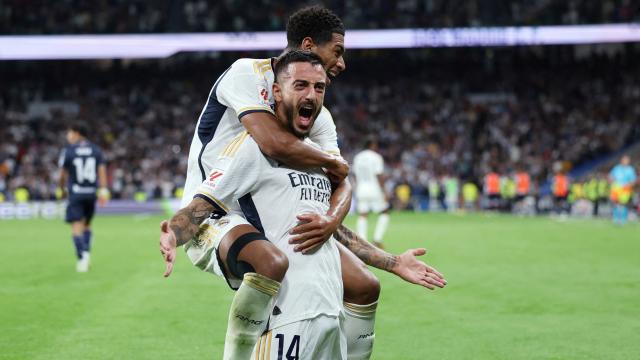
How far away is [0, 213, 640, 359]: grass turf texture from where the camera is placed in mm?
7344

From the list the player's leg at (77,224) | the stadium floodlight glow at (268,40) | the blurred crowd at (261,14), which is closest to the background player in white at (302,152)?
the player's leg at (77,224)

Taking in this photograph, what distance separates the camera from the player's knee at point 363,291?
4.57 metres

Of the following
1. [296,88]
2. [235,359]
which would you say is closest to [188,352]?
[235,359]

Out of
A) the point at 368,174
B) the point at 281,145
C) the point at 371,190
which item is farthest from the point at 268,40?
the point at 281,145

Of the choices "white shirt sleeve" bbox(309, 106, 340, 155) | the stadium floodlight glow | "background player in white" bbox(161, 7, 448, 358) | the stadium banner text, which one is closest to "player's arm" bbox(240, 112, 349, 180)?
"background player in white" bbox(161, 7, 448, 358)

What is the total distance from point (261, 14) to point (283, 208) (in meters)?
33.7

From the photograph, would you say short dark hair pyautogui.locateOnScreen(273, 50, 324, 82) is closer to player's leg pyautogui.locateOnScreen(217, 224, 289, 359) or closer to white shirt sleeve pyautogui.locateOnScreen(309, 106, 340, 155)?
white shirt sleeve pyautogui.locateOnScreen(309, 106, 340, 155)

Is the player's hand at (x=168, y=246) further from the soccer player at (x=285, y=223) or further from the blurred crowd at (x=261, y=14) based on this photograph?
A: the blurred crowd at (x=261, y=14)

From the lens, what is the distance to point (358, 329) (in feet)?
15.2

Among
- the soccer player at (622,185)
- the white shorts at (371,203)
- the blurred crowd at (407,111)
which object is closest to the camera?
the white shorts at (371,203)

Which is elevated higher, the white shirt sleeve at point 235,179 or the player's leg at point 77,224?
the white shirt sleeve at point 235,179

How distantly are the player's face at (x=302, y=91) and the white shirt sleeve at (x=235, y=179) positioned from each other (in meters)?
0.26

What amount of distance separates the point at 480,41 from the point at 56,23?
1772 centimetres

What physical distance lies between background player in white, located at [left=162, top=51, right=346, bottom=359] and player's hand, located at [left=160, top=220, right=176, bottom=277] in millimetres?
16
